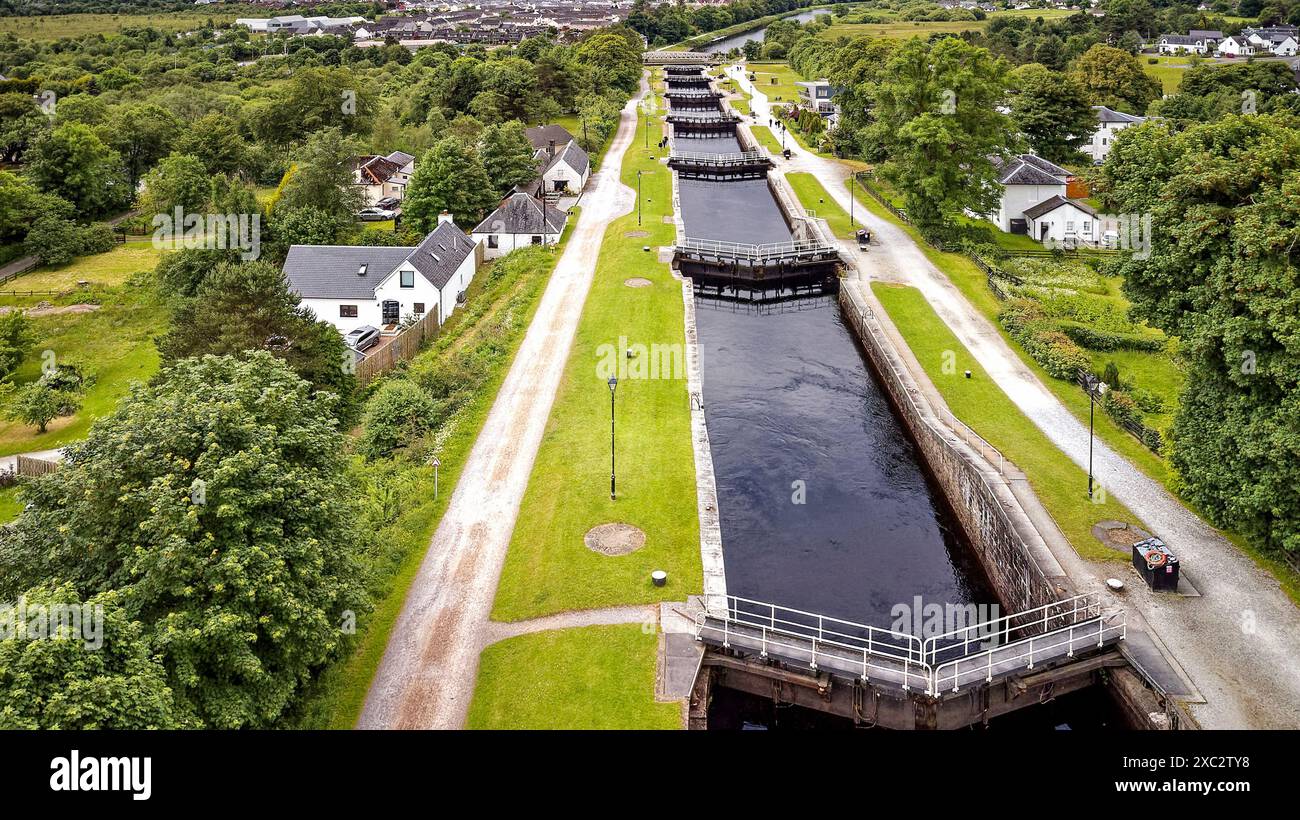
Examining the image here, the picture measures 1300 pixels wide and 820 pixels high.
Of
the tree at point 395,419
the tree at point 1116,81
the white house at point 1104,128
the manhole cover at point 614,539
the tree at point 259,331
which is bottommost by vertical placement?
the manhole cover at point 614,539

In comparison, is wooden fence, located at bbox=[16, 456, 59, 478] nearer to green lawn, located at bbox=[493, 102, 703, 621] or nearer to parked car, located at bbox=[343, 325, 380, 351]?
parked car, located at bbox=[343, 325, 380, 351]

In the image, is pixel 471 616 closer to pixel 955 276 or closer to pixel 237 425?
pixel 237 425

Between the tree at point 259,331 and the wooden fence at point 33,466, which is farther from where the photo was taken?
the tree at point 259,331

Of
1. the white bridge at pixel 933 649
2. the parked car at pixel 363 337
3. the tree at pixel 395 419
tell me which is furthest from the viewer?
the parked car at pixel 363 337

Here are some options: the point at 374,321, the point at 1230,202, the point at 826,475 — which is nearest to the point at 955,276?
the point at 826,475

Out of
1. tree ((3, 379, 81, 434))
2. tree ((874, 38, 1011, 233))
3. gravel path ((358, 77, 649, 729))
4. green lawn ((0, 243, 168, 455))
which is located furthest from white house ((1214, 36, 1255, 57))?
tree ((3, 379, 81, 434))

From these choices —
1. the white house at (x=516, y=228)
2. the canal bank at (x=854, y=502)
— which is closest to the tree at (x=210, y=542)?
the canal bank at (x=854, y=502)

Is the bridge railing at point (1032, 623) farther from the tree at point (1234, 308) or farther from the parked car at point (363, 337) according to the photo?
the parked car at point (363, 337)

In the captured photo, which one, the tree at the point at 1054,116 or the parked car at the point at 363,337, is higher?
the tree at the point at 1054,116

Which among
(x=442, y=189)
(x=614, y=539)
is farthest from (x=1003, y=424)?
(x=442, y=189)
